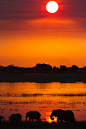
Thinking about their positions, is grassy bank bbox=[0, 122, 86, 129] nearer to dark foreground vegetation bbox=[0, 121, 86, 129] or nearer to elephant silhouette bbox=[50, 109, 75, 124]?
dark foreground vegetation bbox=[0, 121, 86, 129]

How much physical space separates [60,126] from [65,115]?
1.00m

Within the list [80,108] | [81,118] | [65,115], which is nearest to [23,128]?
[65,115]

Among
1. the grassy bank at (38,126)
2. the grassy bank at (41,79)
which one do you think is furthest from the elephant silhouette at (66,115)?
the grassy bank at (41,79)

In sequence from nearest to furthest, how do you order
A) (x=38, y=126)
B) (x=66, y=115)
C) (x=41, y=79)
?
(x=38, y=126), (x=66, y=115), (x=41, y=79)

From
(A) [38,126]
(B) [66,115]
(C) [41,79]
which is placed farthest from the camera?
(C) [41,79]

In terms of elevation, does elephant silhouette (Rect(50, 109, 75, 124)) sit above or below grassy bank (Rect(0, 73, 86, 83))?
below

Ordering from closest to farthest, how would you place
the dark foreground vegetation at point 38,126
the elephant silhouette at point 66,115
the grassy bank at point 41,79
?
the dark foreground vegetation at point 38,126 → the elephant silhouette at point 66,115 → the grassy bank at point 41,79

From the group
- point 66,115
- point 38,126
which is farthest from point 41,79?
point 38,126

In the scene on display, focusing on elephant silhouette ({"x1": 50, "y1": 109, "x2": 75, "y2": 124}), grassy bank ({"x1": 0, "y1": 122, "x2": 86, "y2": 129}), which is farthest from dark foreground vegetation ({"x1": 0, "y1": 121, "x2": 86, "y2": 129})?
elephant silhouette ({"x1": 50, "y1": 109, "x2": 75, "y2": 124})

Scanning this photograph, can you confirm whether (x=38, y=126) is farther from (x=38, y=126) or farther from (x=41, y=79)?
(x=41, y=79)

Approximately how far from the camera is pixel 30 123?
59.7ft

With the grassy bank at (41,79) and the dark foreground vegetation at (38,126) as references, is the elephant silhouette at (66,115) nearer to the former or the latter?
the dark foreground vegetation at (38,126)

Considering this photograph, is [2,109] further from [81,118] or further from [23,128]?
[23,128]

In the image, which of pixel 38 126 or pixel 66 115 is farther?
pixel 66 115
